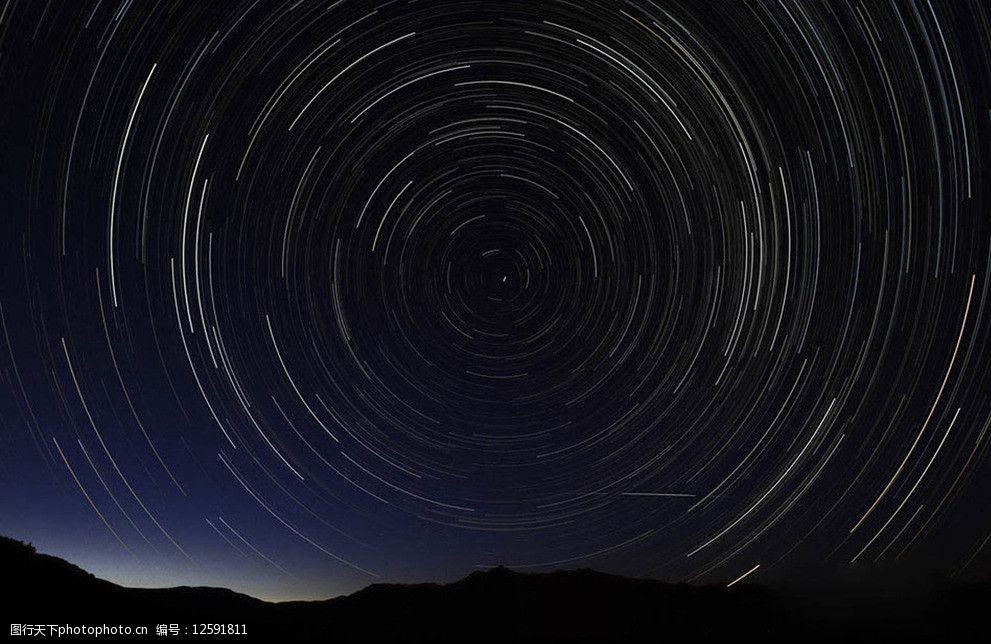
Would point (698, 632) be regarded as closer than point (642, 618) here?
Yes

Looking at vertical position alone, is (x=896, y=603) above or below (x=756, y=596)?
below

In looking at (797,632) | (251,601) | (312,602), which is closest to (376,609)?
(312,602)

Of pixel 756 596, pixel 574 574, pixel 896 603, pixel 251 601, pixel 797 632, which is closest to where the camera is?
pixel 896 603

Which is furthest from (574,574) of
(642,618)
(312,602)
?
(312,602)

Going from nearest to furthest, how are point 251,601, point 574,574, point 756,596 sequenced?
point 756,596, point 251,601, point 574,574

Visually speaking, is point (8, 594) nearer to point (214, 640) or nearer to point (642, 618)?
point (214, 640)

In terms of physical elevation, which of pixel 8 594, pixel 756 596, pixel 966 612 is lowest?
pixel 966 612
